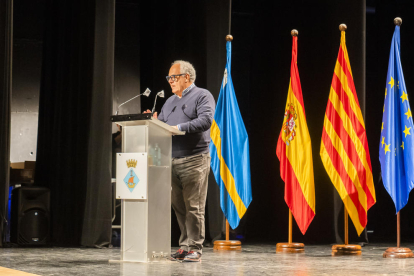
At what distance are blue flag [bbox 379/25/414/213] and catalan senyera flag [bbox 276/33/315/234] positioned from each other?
668 mm

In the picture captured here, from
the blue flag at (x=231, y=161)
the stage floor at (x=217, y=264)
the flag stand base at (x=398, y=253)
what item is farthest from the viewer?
the blue flag at (x=231, y=161)

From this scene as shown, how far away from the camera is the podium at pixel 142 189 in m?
3.17

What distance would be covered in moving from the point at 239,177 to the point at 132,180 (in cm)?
176

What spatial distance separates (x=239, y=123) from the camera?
16.1 ft

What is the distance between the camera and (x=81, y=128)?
4996 millimetres

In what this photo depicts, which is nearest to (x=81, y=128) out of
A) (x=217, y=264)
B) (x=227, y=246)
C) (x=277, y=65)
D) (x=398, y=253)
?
(x=227, y=246)

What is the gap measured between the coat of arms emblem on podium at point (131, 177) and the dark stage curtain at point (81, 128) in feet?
5.68

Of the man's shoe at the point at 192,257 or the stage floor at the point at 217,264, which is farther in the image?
the man's shoe at the point at 192,257

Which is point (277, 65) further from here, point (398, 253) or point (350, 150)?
point (398, 253)

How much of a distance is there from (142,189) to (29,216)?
7.00 feet

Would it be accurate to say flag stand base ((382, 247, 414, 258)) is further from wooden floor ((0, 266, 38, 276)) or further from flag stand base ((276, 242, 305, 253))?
wooden floor ((0, 266, 38, 276))

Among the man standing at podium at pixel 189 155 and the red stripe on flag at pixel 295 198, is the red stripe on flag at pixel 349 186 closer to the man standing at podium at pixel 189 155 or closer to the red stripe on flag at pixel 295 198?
the red stripe on flag at pixel 295 198

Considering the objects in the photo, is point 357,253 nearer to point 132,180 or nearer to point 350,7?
point 132,180

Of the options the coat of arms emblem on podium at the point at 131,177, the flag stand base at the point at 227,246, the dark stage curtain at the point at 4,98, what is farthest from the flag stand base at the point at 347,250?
the dark stage curtain at the point at 4,98
